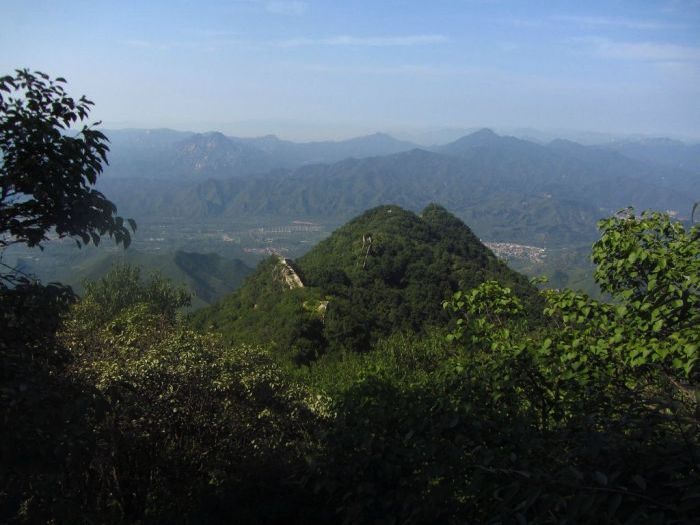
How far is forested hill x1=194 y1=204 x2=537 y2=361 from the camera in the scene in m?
27.6

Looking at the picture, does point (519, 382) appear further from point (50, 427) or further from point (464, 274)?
point (464, 274)

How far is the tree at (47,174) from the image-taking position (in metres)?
→ 4.00

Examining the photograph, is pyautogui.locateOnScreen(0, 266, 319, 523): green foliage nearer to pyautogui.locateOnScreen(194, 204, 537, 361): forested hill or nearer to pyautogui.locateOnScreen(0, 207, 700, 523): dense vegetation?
pyautogui.locateOnScreen(0, 207, 700, 523): dense vegetation

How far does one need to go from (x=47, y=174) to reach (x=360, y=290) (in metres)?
35.6

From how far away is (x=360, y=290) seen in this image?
3934 cm

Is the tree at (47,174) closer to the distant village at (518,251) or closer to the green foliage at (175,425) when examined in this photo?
the green foliage at (175,425)

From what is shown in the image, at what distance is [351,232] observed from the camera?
61.5m

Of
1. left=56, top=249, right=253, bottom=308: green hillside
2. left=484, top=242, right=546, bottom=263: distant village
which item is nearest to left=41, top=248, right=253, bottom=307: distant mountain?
left=56, top=249, right=253, bottom=308: green hillside

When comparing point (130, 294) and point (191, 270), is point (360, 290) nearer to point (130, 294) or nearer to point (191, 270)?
point (130, 294)

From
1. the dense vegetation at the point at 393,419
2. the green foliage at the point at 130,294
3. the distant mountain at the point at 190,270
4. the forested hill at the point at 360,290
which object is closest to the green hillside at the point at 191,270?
the distant mountain at the point at 190,270

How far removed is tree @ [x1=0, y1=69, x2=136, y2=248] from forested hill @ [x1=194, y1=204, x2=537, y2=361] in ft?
42.9

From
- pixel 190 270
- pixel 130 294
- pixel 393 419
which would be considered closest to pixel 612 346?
pixel 393 419

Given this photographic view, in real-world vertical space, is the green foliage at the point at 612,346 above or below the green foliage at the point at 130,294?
above

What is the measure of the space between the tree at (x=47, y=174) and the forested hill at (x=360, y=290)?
13084 millimetres
